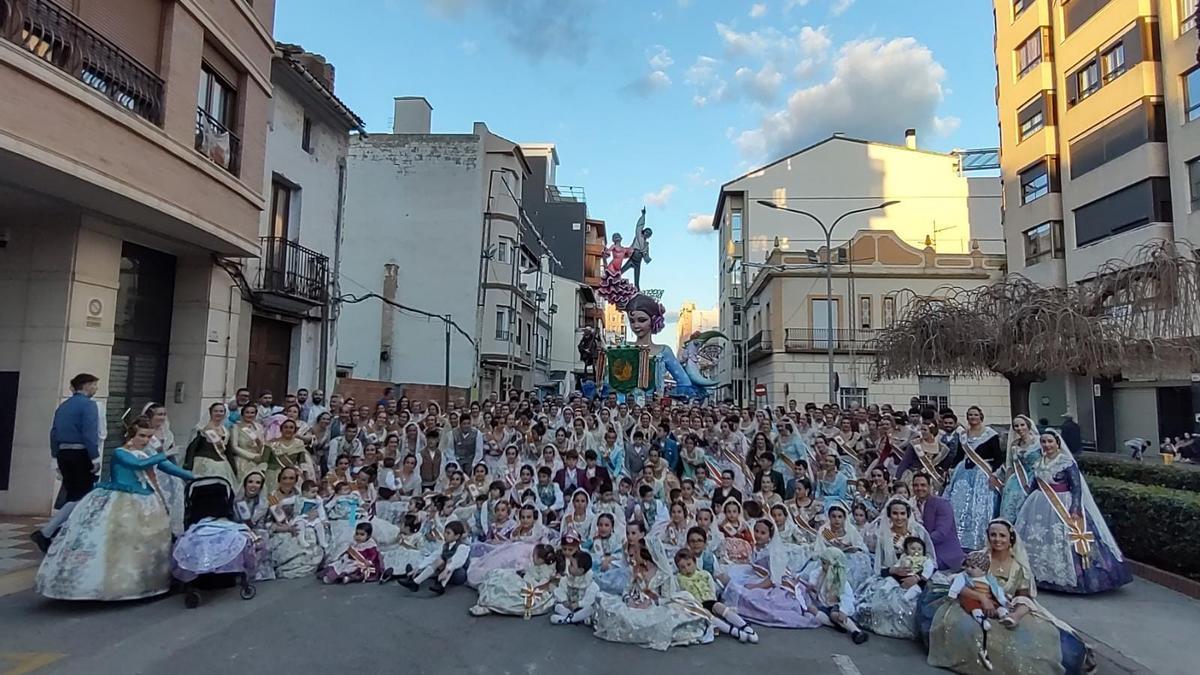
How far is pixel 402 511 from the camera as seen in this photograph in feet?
30.5

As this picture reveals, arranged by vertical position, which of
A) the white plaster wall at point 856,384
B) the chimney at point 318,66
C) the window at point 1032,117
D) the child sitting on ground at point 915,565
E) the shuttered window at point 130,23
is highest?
the window at point 1032,117

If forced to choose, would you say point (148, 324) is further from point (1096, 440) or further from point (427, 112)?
point (1096, 440)

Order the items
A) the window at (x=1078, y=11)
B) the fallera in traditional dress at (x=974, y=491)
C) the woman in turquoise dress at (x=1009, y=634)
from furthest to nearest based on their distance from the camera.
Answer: the window at (x=1078, y=11), the fallera in traditional dress at (x=974, y=491), the woman in turquoise dress at (x=1009, y=634)

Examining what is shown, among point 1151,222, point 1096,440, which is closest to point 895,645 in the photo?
point 1151,222

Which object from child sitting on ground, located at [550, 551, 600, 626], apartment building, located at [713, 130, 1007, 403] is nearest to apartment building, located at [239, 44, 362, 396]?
child sitting on ground, located at [550, 551, 600, 626]

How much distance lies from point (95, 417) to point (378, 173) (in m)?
25.9

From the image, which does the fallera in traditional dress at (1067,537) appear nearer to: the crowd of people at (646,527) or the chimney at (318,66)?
the crowd of people at (646,527)

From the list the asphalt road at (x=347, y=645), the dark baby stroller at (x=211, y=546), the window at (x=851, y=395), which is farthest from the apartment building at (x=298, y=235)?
the window at (x=851, y=395)

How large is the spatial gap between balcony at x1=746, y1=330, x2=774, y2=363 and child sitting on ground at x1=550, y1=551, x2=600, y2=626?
101 feet

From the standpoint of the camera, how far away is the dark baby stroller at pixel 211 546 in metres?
6.54

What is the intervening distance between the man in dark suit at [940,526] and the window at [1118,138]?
22.2 m

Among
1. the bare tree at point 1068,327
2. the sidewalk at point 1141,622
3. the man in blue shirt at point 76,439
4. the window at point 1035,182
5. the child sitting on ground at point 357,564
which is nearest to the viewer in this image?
the sidewalk at point 1141,622

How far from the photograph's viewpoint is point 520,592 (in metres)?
6.82

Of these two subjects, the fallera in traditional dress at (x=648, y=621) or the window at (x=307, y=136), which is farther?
the window at (x=307, y=136)
